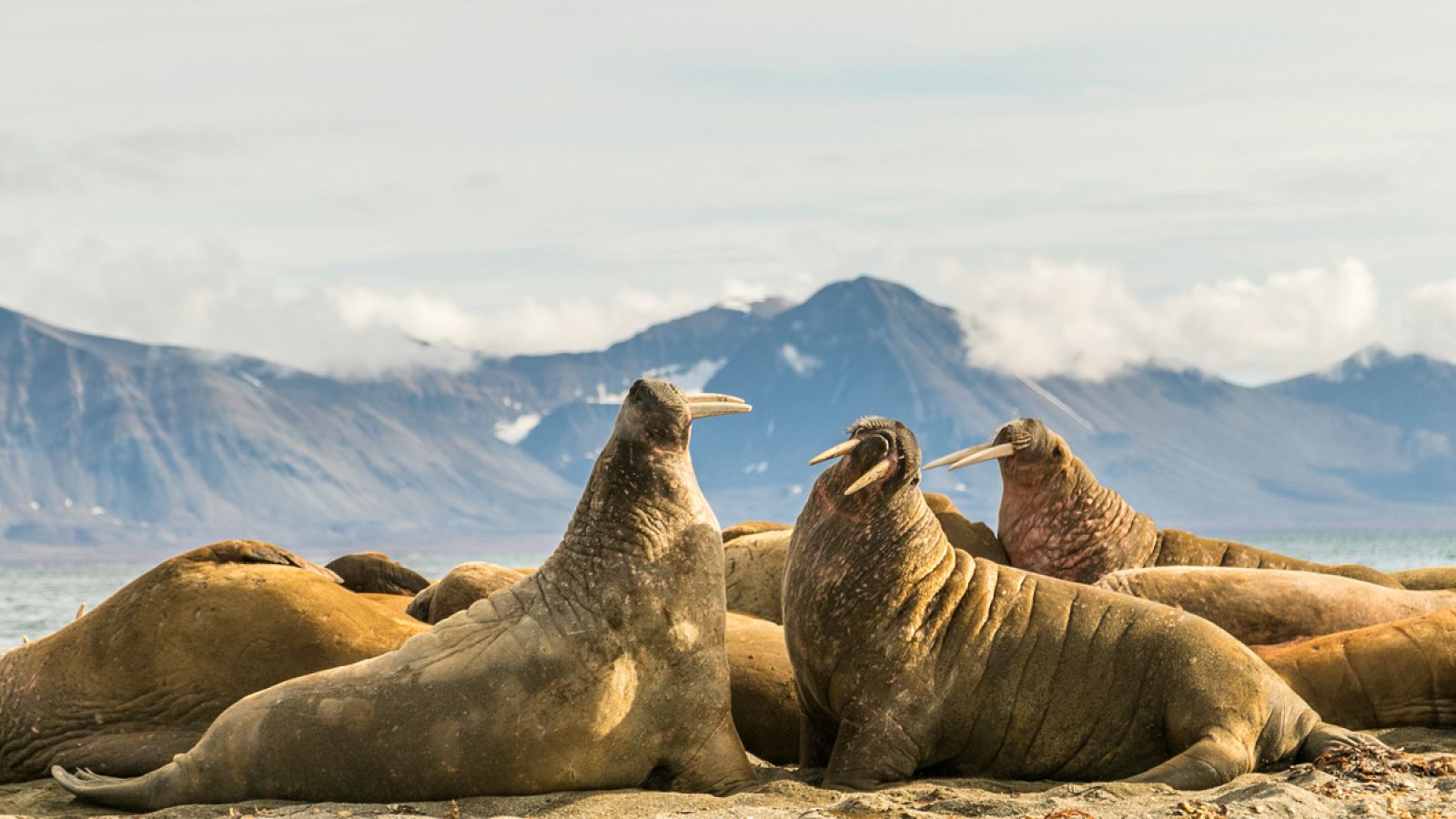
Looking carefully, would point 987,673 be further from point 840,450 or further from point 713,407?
point 713,407

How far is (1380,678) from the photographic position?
9008mm

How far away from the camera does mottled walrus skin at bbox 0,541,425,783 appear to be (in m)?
8.23

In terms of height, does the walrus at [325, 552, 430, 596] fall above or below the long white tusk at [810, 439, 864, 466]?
below

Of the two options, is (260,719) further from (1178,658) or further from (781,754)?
(1178,658)

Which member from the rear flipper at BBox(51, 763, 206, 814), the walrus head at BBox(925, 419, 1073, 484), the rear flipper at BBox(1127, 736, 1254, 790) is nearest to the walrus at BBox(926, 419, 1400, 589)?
the walrus head at BBox(925, 419, 1073, 484)

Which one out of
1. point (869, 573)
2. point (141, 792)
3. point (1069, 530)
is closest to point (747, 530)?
point (1069, 530)

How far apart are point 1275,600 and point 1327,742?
2.59m

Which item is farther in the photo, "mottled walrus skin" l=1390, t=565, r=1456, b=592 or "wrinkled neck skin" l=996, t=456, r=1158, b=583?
"wrinkled neck skin" l=996, t=456, r=1158, b=583

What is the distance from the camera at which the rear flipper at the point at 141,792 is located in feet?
23.9

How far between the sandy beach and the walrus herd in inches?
6.5

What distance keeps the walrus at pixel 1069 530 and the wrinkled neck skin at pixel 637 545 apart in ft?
17.1

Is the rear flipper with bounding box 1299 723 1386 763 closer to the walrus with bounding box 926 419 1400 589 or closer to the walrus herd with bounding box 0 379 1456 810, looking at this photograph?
the walrus herd with bounding box 0 379 1456 810

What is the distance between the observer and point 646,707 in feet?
24.2

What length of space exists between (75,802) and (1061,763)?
13.9 feet
